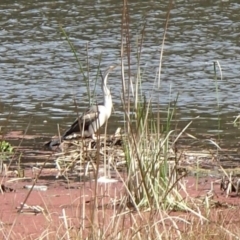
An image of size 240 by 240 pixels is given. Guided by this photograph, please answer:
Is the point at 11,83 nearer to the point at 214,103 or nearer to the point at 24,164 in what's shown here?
the point at 214,103

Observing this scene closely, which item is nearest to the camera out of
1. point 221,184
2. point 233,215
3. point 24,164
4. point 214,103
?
point 233,215

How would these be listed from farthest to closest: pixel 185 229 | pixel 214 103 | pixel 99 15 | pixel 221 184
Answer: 1. pixel 99 15
2. pixel 214 103
3. pixel 221 184
4. pixel 185 229

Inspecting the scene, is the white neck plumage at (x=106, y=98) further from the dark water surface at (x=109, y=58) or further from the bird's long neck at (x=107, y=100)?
the dark water surface at (x=109, y=58)

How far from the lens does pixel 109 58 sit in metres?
14.5

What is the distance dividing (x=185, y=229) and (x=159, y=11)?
1355 cm

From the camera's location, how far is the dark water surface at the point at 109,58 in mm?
11227

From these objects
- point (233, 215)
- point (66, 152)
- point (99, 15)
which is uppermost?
point (233, 215)

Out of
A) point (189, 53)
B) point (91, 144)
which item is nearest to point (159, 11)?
point (189, 53)

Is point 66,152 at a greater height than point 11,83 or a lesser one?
greater

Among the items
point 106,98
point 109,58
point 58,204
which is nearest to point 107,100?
point 106,98

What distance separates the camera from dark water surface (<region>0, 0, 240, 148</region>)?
442 inches

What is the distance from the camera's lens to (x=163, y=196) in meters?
5.57

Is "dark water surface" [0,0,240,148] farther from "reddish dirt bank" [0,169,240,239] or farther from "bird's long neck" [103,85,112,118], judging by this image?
"reddish dirt bank" [0,169,240,239]

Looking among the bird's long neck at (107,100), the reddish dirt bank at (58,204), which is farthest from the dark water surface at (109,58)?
the reddish dirt bank at (58,204)
